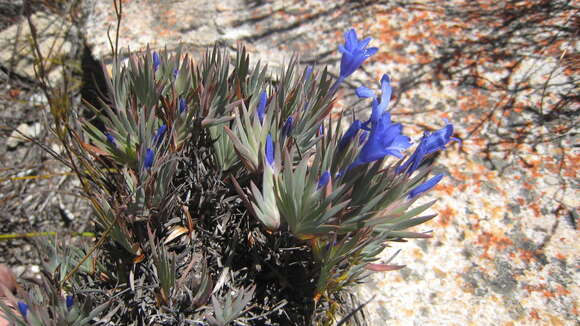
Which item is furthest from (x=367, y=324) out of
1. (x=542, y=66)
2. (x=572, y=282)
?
(x=542, y=66)

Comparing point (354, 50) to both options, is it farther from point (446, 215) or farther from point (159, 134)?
point (446, 215)

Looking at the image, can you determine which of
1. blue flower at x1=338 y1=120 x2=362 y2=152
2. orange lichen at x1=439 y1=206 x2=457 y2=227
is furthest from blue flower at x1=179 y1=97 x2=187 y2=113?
orange lichen at x1=439 y1=206 x2=457 y2=227

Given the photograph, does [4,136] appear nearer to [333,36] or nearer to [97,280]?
[97,280]

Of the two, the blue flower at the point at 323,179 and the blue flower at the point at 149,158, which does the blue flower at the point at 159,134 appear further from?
the blue flower at the point at 323,179

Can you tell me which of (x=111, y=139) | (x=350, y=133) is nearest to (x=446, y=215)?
(x=350, y=133)

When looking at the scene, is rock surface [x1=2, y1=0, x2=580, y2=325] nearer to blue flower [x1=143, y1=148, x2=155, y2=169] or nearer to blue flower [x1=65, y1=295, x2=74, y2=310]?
blue flower [x1=143, y1=148, x2=155, y2=169]

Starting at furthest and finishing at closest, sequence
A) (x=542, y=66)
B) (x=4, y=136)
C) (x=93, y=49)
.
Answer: (x=4, y=136), (x=93, y=49), (x=542, y=66)

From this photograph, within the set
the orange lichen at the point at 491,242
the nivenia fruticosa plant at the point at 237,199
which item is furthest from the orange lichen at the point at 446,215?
the nivenia fruticosa plant at the point at 237,199

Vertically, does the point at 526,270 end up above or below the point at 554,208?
below
